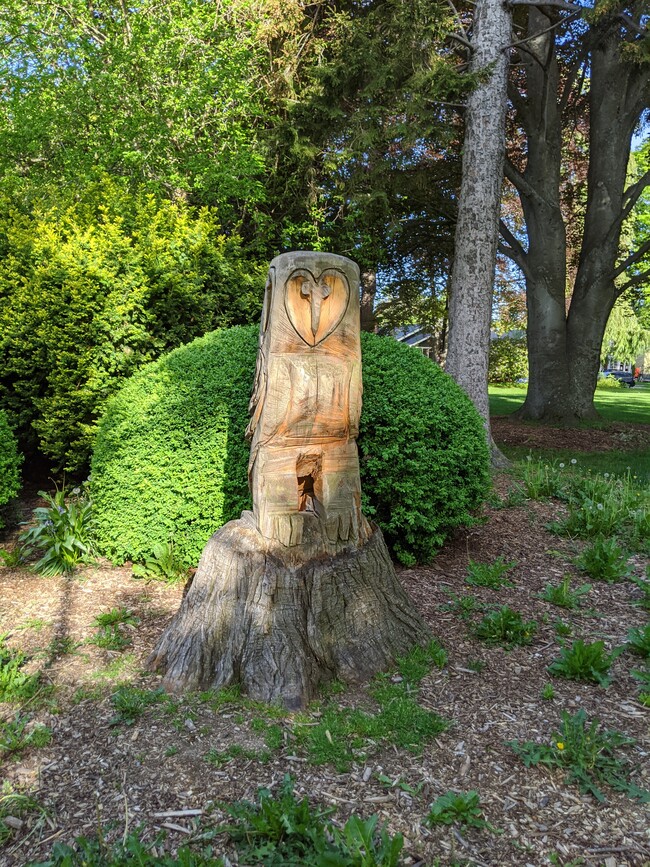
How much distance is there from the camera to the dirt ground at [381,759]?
212 centimetres

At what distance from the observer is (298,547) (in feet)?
10.1

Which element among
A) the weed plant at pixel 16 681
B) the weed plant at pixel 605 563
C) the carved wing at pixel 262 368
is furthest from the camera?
the weed plant at pixel 605 563

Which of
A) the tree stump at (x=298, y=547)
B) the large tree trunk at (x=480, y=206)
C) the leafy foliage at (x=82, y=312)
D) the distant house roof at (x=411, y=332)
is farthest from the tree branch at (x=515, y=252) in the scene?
the tree stump at (x=298, y=547)

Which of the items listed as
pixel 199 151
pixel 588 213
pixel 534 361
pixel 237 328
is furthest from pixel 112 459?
pixel 588 213

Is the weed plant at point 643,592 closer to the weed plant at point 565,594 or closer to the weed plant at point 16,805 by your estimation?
the weed plant at point 565,594

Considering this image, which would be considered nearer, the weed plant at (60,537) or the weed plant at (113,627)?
the weed plant at (113,627)

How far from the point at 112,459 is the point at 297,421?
199 centimetres

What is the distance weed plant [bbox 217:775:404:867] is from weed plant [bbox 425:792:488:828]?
203 millimetres

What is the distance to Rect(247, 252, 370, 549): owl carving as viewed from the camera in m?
3.02

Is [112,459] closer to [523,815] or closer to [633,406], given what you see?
[523,815]

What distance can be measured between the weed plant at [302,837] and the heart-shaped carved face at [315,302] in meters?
2.01

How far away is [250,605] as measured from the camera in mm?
2975

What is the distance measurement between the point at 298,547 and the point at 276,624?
39cm

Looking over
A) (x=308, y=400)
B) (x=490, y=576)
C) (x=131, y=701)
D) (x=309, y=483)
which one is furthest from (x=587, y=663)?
(x=131, y=701)
